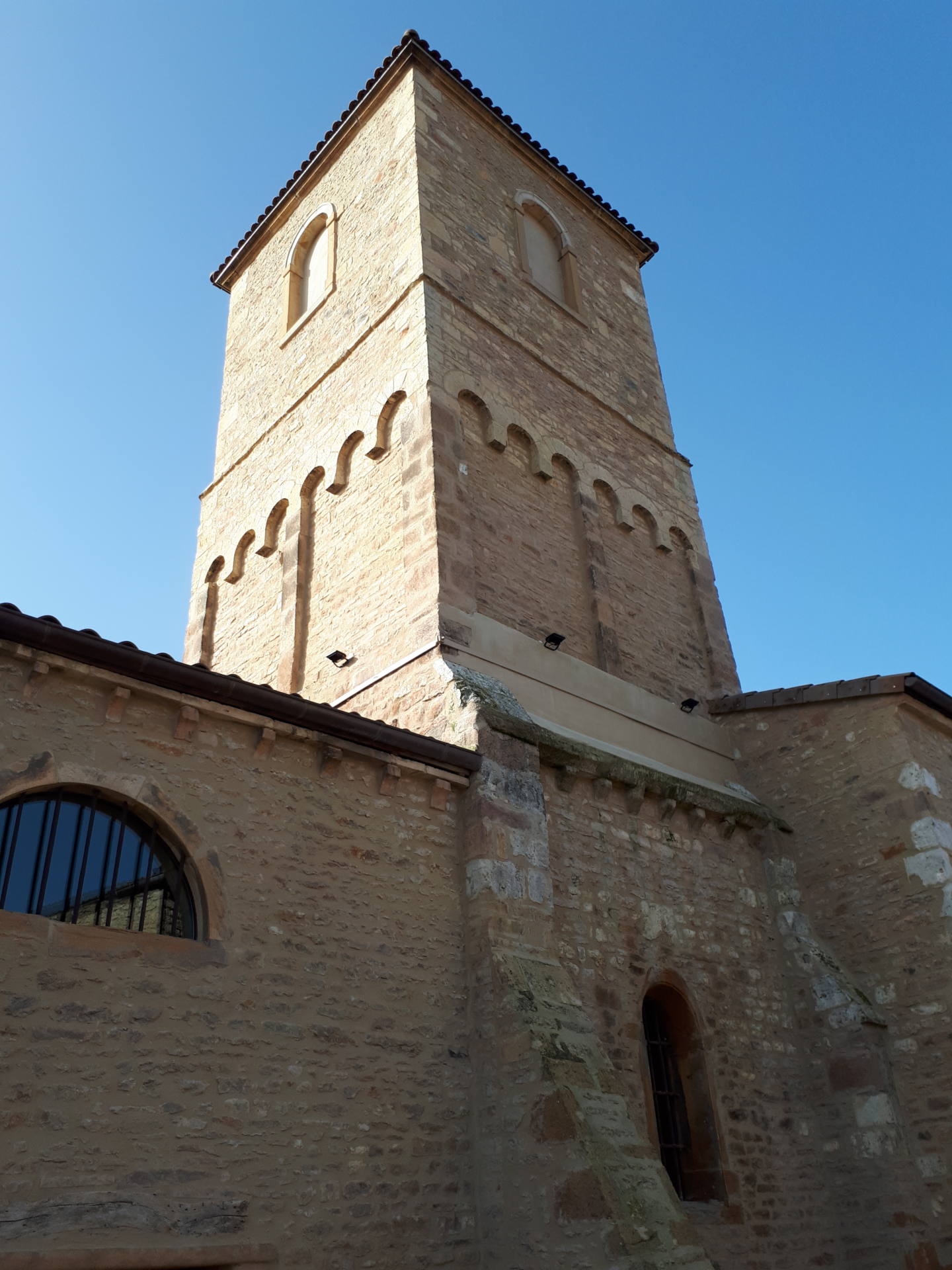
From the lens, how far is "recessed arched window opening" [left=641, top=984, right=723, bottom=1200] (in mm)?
8305

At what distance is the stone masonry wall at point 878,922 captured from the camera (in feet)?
28.6

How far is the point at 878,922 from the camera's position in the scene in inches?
388

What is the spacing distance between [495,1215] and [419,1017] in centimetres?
128

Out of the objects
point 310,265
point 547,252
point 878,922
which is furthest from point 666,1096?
point 310,265

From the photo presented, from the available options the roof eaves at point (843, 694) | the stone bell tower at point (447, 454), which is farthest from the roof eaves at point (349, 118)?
the roof eaves at point (843, 694)

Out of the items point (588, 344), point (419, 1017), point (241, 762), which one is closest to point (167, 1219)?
point (419, 1017)

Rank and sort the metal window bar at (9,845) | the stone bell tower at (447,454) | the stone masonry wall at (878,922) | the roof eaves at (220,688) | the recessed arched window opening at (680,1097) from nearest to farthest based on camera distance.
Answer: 1. the metal window bar at (9,845)
2. the roof eaves at (220,688)
3. the recessed arched window opening at (680,1097)
4. the stone masonry wall at (878,922)
5. the stone bell tower at (447,454)

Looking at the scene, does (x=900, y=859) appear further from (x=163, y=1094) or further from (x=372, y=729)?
(x=163, y=1094)

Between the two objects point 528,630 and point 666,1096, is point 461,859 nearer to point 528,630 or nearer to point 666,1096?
point 666,1096

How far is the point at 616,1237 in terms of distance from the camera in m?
5.80

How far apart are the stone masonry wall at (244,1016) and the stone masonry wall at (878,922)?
4.16m

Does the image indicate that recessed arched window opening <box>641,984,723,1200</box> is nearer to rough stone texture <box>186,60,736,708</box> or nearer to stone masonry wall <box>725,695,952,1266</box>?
stone masonry wall <box>725,695,952,1266</box>

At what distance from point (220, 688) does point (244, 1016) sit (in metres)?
2.04

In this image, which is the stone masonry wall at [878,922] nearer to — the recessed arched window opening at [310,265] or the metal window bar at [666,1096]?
the metal window bar at [666,1096]
